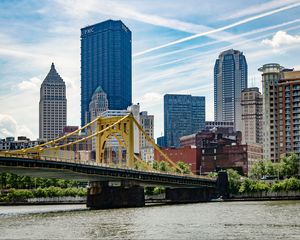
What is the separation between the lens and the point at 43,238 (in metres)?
68.2

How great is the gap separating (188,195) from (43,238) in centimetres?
10323

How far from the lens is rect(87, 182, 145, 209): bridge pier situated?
136m

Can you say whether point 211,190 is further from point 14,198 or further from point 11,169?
point 11,169

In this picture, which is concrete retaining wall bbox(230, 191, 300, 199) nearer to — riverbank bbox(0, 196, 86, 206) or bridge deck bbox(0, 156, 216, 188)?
bridge deck bbox(0, 156, 216, 188)

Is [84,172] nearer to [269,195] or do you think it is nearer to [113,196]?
[113,196]

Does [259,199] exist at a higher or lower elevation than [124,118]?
lower

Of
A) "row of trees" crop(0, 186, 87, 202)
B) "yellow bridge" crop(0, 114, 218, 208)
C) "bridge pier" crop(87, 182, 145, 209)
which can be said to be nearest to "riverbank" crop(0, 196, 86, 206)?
"row of trees" crop(0, 186, 87, 202)

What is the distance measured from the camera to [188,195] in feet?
556

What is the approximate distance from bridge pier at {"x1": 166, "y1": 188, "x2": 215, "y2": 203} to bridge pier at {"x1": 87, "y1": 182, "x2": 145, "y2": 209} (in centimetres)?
2809

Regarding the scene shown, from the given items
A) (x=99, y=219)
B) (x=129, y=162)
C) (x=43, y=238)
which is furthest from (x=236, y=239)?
(x=129, y=162)

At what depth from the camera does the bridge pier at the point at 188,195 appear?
551ft

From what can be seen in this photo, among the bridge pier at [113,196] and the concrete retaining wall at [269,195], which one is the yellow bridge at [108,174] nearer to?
the bridge pier at [113,196]

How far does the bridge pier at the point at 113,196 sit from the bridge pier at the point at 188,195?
28093 millimetres

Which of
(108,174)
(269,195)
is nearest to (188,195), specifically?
(269,195)
